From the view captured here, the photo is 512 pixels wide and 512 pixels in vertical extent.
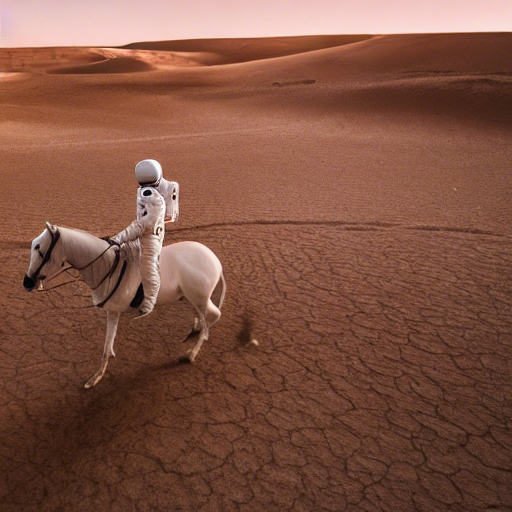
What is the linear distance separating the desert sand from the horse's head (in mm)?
1315

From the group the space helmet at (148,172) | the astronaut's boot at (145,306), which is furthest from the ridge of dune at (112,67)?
the astronaut's boot at (145,306)

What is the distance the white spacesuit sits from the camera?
402 centimetres

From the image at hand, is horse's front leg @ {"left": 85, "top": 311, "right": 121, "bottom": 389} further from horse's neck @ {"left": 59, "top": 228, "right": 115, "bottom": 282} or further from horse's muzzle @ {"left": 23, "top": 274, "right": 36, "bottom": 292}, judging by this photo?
horse's muzzle @ {"left": 23, "top": 274, "right": 36, "bottom": 292}

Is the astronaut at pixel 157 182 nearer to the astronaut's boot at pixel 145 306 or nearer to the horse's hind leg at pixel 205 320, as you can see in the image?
the astronaut's boot at pixel 145 306

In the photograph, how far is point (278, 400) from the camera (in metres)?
4.42

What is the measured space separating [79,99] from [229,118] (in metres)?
9.78

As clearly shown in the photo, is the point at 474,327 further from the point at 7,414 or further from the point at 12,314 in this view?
the point at 12,314

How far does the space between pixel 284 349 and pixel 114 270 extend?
2082 mm

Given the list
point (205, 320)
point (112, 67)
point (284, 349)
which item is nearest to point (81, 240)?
point (205, 320)

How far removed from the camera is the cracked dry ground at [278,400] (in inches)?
139

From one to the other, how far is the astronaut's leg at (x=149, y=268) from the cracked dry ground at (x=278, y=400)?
3.05ft

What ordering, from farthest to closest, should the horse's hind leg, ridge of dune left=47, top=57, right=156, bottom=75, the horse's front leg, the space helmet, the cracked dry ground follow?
ridge of dune left=47, top=57, right=156, bottom=75 < the horse's hind leg < the horse's front leg < the space helmet < the cracked dry ground

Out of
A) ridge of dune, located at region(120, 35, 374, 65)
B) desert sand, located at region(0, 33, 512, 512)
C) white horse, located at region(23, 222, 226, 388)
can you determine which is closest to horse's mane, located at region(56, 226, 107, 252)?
white horse, located at region(23, 222, 226, 388)

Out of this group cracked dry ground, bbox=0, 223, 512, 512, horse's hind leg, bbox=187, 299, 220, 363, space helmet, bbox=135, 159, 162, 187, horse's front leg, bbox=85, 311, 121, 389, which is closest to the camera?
cracked dry ground, bbox=0, 223, 512, 512
